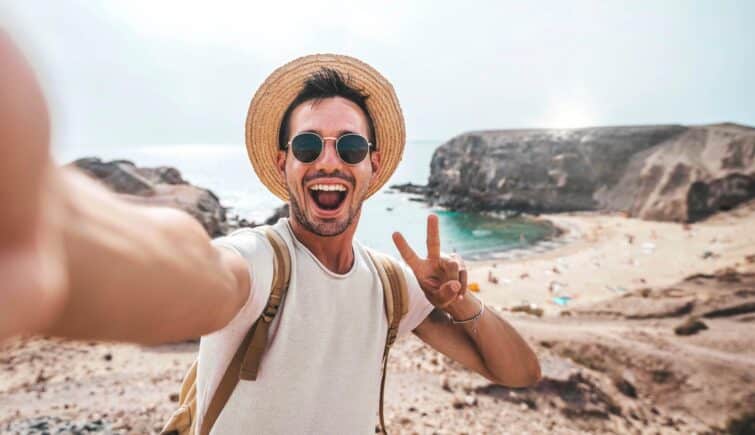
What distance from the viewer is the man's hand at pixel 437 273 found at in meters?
2.17

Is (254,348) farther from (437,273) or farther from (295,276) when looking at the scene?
(437,273)

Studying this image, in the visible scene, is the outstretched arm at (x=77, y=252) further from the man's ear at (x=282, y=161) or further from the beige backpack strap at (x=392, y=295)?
the man's ear at (x=282, y=161)

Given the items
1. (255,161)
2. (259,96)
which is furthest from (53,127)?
(255,161)

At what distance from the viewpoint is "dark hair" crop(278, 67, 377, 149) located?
2.40 meters

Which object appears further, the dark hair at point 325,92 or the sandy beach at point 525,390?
the sandy beach at point 525,390

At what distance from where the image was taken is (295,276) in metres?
1.81

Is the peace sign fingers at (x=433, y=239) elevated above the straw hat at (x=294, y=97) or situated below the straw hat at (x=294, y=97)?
below

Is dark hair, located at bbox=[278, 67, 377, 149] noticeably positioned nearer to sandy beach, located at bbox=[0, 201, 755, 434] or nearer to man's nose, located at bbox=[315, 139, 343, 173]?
man's nose, located at bbox=[315, 139, 343, 173]

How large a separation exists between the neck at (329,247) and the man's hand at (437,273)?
→ 0.84ft

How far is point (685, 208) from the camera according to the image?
151ft

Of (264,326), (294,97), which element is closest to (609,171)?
(294,97)

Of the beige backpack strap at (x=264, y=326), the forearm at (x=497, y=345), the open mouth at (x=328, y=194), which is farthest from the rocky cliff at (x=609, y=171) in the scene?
the beige backpack strap at (x=264, y=326)

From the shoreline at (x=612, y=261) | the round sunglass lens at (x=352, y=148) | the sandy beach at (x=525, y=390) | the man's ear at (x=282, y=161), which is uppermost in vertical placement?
the round sunglass lens at (x=352, y=148)

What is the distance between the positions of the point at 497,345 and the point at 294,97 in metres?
1.82
